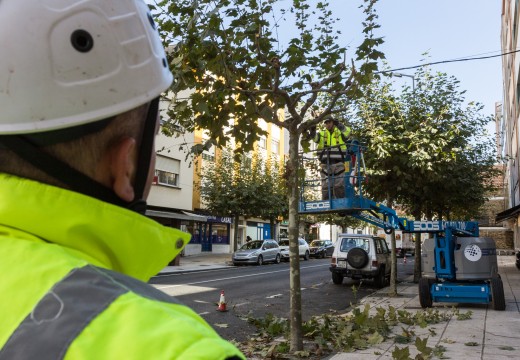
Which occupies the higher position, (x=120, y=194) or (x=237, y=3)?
(x=237, y=3)

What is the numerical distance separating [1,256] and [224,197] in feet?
90.8

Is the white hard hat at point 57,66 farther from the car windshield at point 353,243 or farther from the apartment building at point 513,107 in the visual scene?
the apartment building at point 513,107

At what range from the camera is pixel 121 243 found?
0.99m

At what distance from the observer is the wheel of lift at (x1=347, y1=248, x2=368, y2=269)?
15414 millimetres

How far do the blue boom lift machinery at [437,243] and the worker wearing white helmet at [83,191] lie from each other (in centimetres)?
757

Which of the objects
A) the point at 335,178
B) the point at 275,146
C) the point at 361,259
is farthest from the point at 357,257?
the point at 275,146

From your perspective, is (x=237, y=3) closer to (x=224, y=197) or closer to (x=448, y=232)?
(x=448, y=232)

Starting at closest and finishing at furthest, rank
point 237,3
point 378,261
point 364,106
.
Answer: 1. point 237,3
2. point 364,106
3. point 378,261

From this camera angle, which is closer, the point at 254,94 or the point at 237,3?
the point at 237,3

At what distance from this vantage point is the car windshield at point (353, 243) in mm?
16391

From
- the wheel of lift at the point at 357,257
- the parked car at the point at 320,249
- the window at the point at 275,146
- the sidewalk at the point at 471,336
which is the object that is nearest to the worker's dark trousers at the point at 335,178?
the sidewalk at the point at 471,336

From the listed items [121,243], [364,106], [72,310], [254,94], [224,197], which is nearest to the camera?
[72,310]

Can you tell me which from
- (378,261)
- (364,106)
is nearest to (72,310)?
(364,106)

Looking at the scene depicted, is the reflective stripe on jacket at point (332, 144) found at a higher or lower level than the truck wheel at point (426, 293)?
higher
